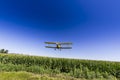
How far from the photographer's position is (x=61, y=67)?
2505 centimetres

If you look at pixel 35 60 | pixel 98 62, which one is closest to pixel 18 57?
pixel 35 60

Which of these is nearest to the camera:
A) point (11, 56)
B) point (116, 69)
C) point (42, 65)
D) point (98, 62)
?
point (116, 69)

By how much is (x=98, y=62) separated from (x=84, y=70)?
2.62m

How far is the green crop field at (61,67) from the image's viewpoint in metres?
21.5

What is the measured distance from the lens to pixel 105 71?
22.7m

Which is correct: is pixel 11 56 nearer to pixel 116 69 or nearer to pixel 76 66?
pixel 76 66

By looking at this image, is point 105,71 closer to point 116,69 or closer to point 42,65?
point 116,69

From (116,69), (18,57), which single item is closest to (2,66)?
(18,57)

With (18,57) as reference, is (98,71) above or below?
below

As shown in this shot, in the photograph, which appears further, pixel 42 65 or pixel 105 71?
pixel 42 65

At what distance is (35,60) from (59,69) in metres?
4.31

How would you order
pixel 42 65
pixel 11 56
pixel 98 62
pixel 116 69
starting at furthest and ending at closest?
pixel 11 56, pixel 42 65, pixel 98 62, pixel 116 69

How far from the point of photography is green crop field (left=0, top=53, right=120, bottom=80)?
70.6 feet

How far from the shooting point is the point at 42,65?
25.9 metres
